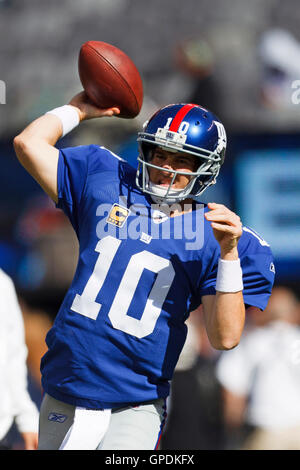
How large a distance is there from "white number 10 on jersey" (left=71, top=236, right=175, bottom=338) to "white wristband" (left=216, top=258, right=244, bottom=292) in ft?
0.63

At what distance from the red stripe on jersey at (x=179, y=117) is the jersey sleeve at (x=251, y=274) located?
1.49ft

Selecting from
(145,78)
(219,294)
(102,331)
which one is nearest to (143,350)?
(102,331)

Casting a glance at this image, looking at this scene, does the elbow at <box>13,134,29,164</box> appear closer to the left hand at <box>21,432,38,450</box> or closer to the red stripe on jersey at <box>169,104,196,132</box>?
the red stripe on jersey at <box>169,104,196,132</box>

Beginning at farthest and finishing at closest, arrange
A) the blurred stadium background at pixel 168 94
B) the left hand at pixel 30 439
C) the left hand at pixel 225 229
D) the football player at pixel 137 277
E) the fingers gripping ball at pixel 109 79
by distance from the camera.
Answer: the blurred stadium background at pixel 168 94
the left hand at pixel 30 439
the fingers gripping ball at pixel 109 79
the football player at pixel 137 277
the left hand at pixel 225 229

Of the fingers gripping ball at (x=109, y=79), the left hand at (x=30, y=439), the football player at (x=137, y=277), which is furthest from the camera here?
the left hand at (x=30, y=439)

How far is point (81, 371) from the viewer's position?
2375mm

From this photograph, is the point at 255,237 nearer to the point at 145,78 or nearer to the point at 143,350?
the point at 143,350

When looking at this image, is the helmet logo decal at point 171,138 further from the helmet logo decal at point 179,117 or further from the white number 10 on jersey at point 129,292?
the white number 10 on jersey at point 129,292

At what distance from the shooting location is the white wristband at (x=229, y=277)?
230cm

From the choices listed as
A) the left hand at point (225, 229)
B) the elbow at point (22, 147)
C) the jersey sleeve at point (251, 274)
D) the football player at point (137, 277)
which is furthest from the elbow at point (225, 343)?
the elbow at point (22, 147)

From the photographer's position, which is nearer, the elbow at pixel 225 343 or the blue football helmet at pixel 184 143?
the elbow at pixel 225 343

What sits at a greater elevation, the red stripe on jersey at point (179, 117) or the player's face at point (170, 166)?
the red stripe on jersey at point (179, 117)

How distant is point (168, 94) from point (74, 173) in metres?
3.40
